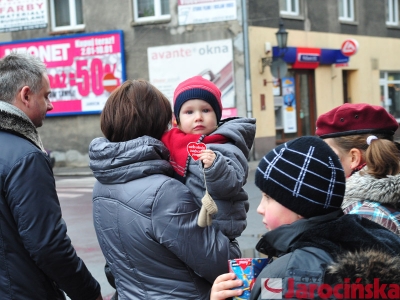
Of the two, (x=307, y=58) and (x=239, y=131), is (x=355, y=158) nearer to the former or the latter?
(x=239, y=131)

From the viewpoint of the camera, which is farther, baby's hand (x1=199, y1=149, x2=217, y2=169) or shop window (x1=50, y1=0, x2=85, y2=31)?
shop window (x1=50, y1=0, x2=85, y2=31)

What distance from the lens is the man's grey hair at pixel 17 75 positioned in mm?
2916

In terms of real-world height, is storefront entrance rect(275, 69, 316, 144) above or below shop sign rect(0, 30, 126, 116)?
below

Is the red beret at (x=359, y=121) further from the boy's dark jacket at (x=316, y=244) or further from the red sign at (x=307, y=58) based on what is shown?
the red sign at (x=307, y=58)

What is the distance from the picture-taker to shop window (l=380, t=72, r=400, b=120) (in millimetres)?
25625

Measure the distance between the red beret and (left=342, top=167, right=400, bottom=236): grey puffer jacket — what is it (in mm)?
360

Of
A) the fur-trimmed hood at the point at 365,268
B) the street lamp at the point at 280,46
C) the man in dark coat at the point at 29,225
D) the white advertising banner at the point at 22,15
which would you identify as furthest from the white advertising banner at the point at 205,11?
the fur-trimmed hood at the point at 365,268

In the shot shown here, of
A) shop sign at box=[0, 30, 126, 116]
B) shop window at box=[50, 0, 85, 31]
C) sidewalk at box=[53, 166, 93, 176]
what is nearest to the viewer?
sidewalk at box=[53, 166, 93, 176]

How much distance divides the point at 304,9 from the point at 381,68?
5.31m

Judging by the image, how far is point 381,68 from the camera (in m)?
25.2

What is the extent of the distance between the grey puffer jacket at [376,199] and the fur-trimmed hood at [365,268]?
76 cm

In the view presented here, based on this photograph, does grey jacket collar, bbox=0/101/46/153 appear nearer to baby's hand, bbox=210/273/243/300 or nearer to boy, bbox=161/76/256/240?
boy, bbox=161/76/256/240

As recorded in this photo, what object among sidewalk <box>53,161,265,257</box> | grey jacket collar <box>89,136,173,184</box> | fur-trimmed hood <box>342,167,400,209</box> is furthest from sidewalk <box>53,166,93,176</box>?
fur-trimmed hood <box>342,167,400,209</box>

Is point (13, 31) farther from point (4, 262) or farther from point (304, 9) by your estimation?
point (4, 262)
